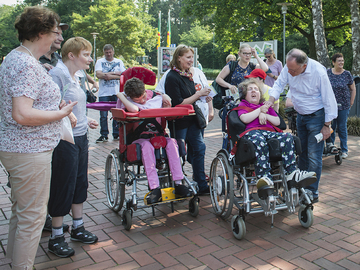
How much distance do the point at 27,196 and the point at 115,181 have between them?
1.81 metres

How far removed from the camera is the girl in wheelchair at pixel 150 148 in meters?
3.75

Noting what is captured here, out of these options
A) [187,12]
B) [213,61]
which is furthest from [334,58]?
[213,61]

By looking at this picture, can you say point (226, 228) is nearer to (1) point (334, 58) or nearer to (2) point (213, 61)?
(1) point (334, 58)

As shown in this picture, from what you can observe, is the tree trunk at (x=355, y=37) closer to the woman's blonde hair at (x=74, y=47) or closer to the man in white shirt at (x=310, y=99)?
the man in white shirt at (x=310, y=99)

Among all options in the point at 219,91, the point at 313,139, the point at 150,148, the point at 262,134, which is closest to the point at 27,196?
the point at 150,148

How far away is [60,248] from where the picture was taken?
3.21 meters

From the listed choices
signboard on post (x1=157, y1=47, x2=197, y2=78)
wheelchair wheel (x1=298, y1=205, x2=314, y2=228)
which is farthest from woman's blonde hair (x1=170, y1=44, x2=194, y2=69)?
signboard on post (x1=157, y1=47, x2=197, y2=78)

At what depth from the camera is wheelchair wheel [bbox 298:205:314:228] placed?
11.9ft

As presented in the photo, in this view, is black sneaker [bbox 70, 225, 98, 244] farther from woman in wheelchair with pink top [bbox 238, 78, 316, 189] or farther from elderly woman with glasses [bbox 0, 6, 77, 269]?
woman in wheelchair with pink top [bbox 238, 78, 316, 189]

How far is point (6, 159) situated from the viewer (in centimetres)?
245

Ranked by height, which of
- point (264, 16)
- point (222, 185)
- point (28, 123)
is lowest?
point (222, 185)

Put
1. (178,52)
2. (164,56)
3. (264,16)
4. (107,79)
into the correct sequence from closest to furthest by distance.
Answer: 1. (178,52)
2. (107,79)
3. (164,56)
4. (264,16)

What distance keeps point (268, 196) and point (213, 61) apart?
2156 inches

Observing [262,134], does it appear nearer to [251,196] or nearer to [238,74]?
[251,196]
